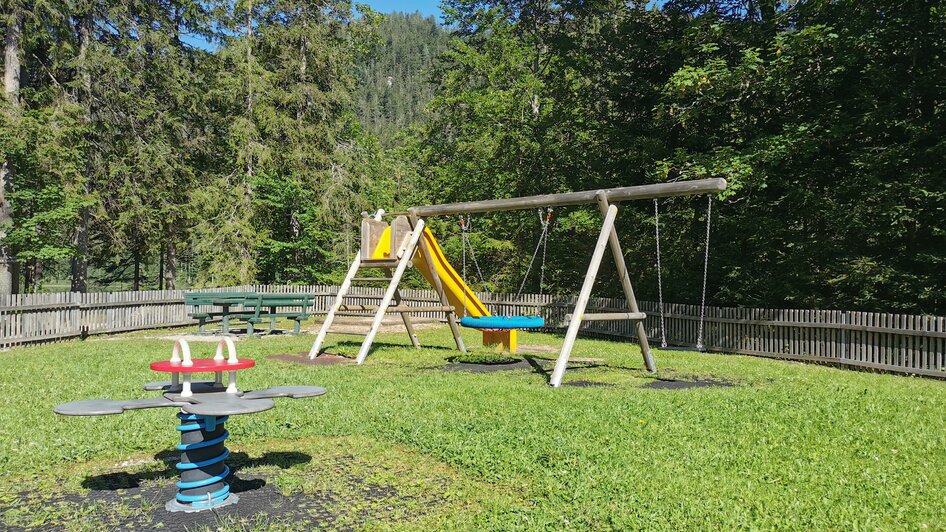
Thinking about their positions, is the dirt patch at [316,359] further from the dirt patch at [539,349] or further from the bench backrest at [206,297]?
the bench backrest at [206,297]

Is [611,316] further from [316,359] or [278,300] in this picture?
[278,300]

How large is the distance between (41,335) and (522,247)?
629 inches

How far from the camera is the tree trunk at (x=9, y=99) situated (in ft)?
60.4

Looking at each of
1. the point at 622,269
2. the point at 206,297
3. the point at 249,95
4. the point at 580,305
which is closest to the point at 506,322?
the point at 580,305

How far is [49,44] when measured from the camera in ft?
72.0

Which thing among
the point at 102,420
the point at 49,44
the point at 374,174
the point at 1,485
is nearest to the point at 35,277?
the point at 49,44

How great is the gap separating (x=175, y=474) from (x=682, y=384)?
265 inches

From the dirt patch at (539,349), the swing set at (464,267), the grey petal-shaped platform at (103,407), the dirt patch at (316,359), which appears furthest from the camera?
the dirt patch at (539,349)

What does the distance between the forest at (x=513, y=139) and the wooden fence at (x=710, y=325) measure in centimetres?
130

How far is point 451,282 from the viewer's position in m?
13.4

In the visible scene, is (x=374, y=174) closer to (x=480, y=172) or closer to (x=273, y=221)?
(x=273, y=221)

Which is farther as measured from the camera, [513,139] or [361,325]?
[513,139]

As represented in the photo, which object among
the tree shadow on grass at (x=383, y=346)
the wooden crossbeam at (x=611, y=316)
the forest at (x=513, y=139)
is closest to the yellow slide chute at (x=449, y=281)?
the tree shadow on grass at (x=383, y=346)

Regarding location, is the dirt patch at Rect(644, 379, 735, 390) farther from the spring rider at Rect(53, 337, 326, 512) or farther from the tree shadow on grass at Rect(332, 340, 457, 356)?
the spring rider at Rect(53, 337, 326, 512)
